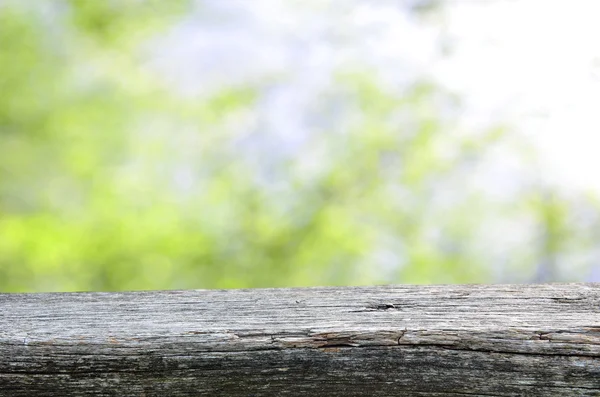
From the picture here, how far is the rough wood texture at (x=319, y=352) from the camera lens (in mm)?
319

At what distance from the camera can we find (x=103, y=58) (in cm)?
213

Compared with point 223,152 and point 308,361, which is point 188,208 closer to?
point 223,152

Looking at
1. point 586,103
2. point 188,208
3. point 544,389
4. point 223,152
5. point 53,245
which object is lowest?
point 544,389

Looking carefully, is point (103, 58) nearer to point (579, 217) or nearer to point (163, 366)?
point (579, 217)

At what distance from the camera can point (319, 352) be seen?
0.32 m

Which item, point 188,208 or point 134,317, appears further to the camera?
point 188,208

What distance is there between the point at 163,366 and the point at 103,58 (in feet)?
6.50

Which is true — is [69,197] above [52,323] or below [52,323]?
above

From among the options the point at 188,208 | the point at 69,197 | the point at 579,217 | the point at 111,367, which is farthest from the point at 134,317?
the point at 579,217

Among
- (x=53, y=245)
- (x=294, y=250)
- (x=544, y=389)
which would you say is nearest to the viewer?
(x=544, y=389)

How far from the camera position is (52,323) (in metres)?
0.36

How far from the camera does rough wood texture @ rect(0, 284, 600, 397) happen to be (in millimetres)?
319

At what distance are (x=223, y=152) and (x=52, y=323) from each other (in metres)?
1.82

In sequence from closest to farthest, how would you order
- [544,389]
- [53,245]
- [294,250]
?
[544,389] → [53,245] → [294,250]
